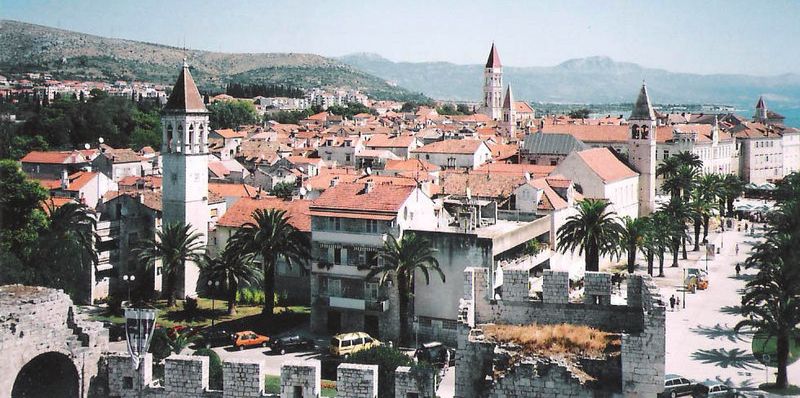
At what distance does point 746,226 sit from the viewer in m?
88.0

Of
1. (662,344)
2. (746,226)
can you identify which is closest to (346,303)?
(662,344)

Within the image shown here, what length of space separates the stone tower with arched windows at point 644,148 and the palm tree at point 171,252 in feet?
163

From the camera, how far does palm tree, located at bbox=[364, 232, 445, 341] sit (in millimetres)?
42781

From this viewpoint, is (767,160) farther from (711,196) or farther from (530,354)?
(530,354)

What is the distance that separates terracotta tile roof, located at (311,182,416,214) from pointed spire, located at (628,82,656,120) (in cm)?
4606

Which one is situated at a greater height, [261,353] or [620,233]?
[620,233]

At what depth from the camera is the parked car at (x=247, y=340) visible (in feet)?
143

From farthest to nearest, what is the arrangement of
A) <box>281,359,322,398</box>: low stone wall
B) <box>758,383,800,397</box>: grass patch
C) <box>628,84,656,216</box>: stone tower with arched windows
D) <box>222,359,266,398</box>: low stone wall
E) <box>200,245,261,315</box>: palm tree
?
<box>628,84,656,216</box>: stone tower with arched windows → <box>200,245,261,315</box>: palm tree → <box>758,383,800,397</box>: grass patch → <box>222,359,266,398</box>: low stone wall → <box>281,359,322,398</box>: low stone wall

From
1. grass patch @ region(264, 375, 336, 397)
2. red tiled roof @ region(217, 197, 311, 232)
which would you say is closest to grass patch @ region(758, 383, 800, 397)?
A: grass patch @ region(264, 375, 336, 397)

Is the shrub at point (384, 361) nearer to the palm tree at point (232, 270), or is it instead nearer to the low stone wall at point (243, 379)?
the low stone wall at point (243, 379)

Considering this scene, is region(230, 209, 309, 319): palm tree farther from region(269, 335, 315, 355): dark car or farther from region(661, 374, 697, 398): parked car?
region(661, 374, 697, 398): parked car

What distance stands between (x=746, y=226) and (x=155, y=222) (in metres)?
60.7

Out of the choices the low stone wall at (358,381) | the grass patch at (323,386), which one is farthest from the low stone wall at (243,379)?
the grass patch at (323,386)

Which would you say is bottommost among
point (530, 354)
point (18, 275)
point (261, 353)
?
point (261, 353)
